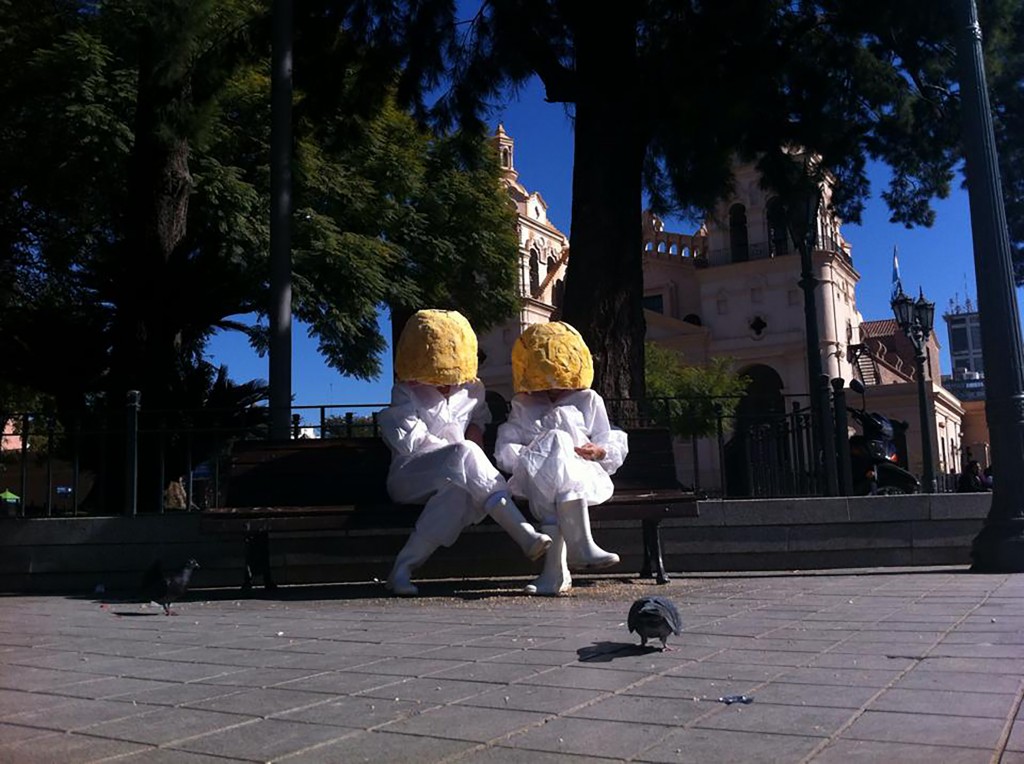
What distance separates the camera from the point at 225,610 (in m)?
7.16

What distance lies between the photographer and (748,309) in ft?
199

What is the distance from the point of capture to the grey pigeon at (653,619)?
467 cm

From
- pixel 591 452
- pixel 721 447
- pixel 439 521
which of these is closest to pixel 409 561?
pixel 439 521

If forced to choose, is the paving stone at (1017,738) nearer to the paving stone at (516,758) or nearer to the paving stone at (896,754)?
the paving stone at (896,754)

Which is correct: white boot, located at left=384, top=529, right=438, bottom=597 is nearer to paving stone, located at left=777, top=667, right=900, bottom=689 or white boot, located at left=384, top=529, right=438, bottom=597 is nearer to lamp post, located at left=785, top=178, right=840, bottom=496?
paving stone, located at left=777, top=667, right=900, bottom=689

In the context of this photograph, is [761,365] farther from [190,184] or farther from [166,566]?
[166,566]

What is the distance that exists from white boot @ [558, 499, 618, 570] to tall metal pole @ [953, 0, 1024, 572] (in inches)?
147

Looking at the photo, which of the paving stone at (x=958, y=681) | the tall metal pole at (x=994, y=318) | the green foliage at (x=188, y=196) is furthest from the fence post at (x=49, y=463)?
the tall metal pole at (x=994, y=318)

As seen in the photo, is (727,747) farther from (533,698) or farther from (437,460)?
(437,460)

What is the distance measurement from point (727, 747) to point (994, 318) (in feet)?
22.6

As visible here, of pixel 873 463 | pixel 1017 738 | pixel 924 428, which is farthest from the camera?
pixel 924 428

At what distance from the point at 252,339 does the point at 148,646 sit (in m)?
15.5

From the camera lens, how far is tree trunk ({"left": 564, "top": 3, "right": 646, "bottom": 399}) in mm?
9828

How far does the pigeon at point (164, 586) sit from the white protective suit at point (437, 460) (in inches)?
65.0
